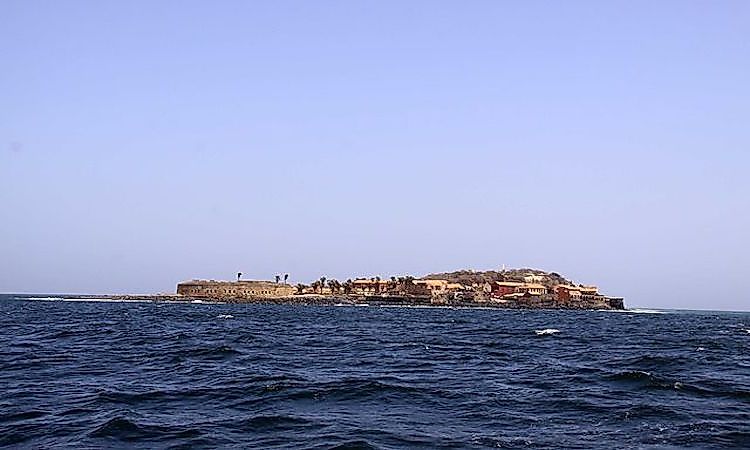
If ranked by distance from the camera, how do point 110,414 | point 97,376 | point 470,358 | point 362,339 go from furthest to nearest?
point 362,339 < point 470,358 < point 97,376 < point 110,414

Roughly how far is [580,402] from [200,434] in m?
12.1

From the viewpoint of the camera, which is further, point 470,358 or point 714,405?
point 470,358

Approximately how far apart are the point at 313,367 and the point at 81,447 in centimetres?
1592

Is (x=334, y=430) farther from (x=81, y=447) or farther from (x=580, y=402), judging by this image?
(x=580, y=402)

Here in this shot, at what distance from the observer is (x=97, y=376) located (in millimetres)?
27703

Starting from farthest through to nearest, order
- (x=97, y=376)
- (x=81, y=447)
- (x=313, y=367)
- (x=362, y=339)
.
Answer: (x=362, y=339)
(x=313, y=367)
(x=97, y=376)
(x=81, y=447)

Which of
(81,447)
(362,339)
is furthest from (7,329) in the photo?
(81,447)

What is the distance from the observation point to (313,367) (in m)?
31.5

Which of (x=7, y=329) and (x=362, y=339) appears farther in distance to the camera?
(x=7, y=329)

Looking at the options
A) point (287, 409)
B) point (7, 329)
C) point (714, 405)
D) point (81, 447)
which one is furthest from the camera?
point (7, 329)

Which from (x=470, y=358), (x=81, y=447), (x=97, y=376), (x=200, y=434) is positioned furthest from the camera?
(x=470, y=358)

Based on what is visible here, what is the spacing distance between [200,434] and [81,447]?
263cm

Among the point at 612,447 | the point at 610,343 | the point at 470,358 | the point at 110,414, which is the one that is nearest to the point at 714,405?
the point at 612,447

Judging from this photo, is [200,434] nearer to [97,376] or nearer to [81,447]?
[81,447]
